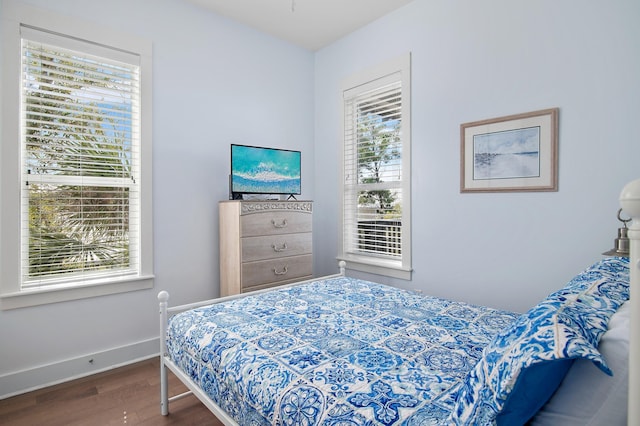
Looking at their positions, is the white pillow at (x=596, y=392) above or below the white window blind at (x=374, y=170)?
below

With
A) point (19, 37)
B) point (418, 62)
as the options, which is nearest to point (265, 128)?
point (418, 62)

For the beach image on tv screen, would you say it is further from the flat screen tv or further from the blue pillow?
the blue pillow

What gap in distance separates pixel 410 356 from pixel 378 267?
6.50 ft

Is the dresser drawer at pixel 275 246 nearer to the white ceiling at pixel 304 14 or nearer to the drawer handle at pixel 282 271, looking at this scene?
the drawer handle at pixel 282 271

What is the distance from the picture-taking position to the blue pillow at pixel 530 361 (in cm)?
67

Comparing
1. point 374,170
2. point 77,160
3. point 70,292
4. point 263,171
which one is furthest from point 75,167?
point 374,170

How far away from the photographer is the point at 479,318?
5.66 ft

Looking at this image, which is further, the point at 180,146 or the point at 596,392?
the point at 180,146

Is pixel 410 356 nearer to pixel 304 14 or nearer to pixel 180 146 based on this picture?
pixel 180 146

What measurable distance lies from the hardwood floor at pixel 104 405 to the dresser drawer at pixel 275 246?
40.8 inches

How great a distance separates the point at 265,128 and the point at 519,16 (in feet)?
7.40

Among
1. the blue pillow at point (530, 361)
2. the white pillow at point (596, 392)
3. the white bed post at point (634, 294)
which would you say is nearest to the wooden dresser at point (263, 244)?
the blue pillow at point (530, 361)

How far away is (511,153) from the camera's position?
2.41 m

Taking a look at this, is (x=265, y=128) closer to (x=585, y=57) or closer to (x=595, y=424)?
(x=585, y=57)
